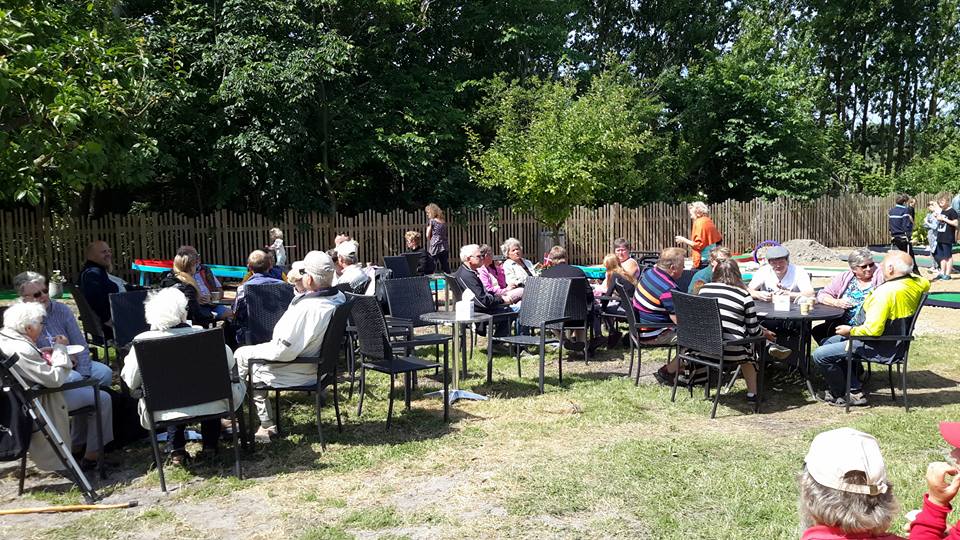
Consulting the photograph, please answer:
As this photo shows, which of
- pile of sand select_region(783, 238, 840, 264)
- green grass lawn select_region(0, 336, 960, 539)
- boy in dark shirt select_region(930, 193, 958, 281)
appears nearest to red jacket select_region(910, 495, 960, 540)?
green grass lawn select_region(0, 336, 960, 539)

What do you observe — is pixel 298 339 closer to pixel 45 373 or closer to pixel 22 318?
pixel 45 373

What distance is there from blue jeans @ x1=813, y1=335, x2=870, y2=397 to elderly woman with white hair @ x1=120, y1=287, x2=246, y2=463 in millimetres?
4497

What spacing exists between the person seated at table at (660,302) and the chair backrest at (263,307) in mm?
3261

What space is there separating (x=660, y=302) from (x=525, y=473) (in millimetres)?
3200

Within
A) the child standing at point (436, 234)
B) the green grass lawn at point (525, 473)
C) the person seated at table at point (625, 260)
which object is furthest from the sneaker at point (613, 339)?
the child standing at point (436, 234)

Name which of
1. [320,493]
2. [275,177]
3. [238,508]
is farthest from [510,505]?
[275,177]

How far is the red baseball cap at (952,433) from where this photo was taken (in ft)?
8.41

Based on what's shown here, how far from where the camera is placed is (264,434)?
5.87 meters

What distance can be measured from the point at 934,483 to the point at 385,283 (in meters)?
5.60

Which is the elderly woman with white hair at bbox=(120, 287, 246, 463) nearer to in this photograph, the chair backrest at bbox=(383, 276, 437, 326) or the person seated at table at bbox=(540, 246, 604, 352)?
the chair backrest at bbox=(383, 276, 437, 326)

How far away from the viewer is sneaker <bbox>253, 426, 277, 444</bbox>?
230 inches

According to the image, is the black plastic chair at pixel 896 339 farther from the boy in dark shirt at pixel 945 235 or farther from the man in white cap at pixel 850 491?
the boy in dark shirt at pixel 945 235

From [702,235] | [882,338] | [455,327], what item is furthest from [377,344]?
[702,235]

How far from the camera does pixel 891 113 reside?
39562 mm
